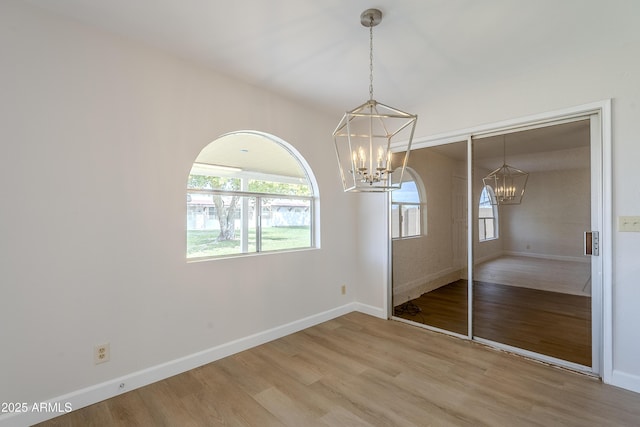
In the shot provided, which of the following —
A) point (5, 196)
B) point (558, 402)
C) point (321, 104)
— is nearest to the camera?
point (5, 196)

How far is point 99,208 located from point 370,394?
2345 millimetres

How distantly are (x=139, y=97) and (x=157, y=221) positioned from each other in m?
0.95

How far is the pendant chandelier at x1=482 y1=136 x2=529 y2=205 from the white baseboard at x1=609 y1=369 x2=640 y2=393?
4.85 ft

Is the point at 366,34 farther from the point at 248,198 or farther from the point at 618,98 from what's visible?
the point at 618,98

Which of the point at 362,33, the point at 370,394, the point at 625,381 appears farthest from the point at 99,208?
the point at 625,381

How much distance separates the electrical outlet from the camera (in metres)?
2.00

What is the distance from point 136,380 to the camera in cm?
215

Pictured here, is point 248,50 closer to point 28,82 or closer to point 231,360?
point 28,82

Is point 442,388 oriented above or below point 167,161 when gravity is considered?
below

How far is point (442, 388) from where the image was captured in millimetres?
2158

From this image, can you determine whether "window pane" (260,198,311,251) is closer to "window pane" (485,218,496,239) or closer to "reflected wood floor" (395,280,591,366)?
"reflected wood floor" (395,280,591,366)

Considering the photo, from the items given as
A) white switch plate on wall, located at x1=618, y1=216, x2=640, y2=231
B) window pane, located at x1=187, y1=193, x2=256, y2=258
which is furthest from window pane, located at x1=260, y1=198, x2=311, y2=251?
white switch plate on wall, located at x1=618, y1=216, x2=640, y2=231

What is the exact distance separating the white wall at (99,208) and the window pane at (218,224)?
0.15 meters

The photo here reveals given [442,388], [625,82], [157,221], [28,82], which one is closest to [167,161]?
[157,221]
